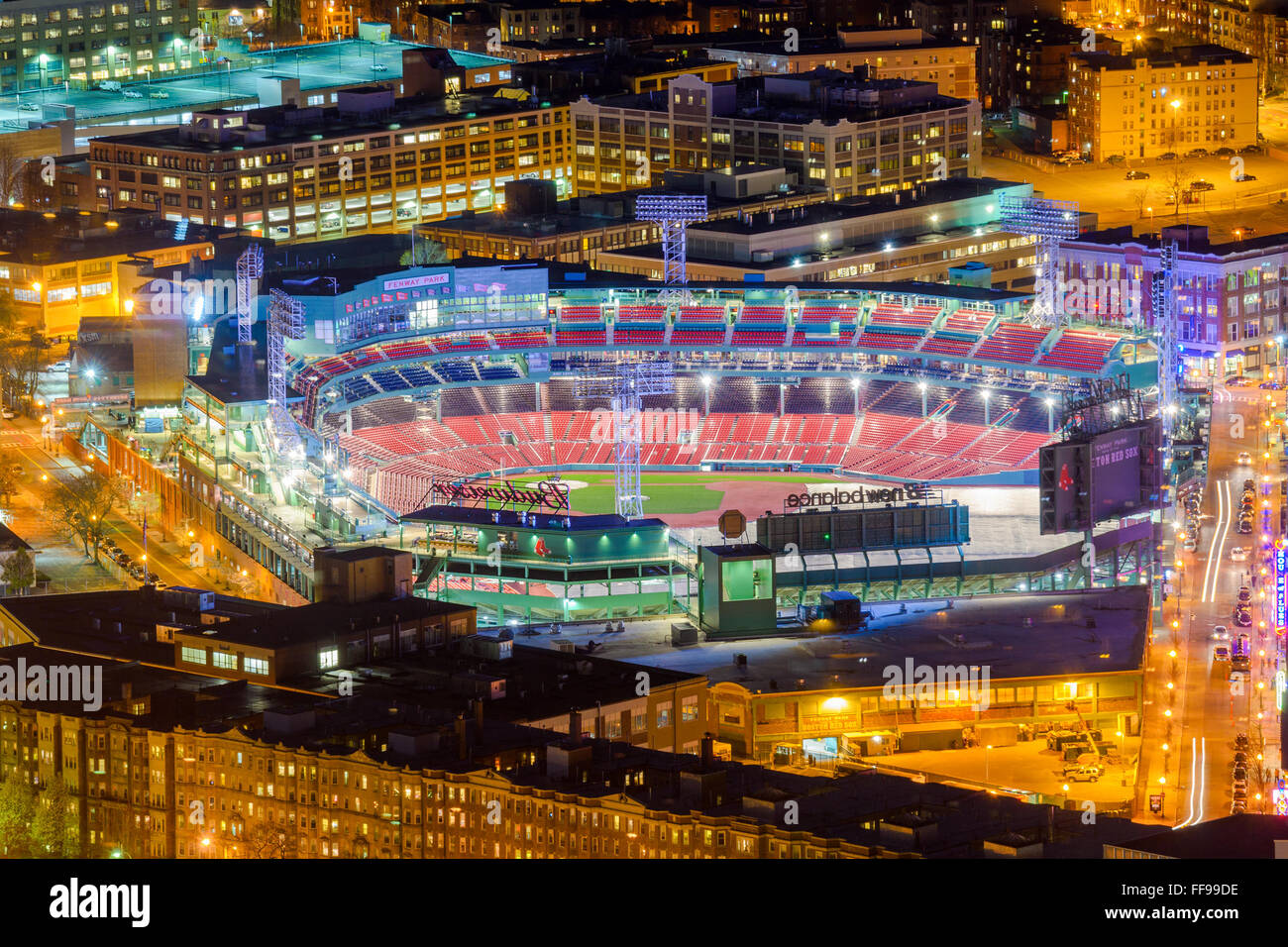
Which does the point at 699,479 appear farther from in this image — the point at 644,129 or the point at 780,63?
the point at 780,63

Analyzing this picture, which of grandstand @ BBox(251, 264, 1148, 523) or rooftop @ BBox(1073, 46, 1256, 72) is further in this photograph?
rooftop @ BBox(1073, 46, 1256, 72)

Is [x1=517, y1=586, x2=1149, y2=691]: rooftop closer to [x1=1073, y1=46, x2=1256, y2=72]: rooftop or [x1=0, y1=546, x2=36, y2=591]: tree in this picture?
[x1=0, y1=546, x2=36, y2=591]: tree

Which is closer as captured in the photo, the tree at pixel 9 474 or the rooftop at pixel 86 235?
the tree at pixel 9 474

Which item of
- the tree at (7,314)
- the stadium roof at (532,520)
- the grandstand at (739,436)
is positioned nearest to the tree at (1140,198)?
the grandstand at (739,436)

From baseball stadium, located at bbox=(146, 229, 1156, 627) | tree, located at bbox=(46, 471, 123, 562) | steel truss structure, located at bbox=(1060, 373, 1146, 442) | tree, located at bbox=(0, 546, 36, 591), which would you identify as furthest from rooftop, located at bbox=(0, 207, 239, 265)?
steel truss structure, located at bbox=(1060, 373, 1146, 442)

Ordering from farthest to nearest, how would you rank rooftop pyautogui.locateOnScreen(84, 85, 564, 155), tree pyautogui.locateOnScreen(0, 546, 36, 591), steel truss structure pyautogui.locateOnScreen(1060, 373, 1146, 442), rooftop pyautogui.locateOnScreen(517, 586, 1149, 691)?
rooftop pyautogui.locateOnScreen(84, 85, 564, 155)
tree pyautogui.locateOnScreen(0, 546, 36, 591)
steel truss structure pyautogui.locateOnScreen(1060, 373, 1146, 442)
rooftop pyautogui.locateOnScreen(517, 586, 1149, 691)

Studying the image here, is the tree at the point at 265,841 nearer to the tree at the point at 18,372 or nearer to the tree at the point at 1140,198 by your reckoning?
the tree at the point at 18,372

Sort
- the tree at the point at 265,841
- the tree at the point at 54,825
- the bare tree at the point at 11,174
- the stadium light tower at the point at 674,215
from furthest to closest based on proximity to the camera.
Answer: the bare tree at the point at 11,174
the stadium light tower at the point at 674,215
the tree at the point at 54,825
the tree at the point at 265,841
